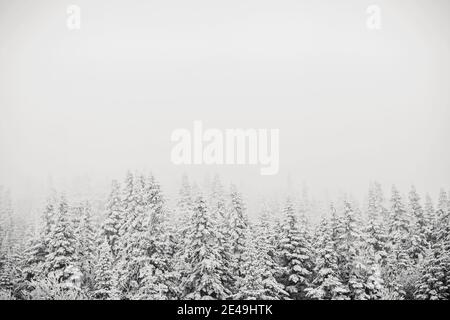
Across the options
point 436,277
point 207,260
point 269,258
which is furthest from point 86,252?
point 436,277

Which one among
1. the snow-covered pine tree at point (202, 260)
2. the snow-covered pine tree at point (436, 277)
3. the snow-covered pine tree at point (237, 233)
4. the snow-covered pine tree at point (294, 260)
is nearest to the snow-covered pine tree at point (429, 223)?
the snow-covered pine tree at point (436, 277)

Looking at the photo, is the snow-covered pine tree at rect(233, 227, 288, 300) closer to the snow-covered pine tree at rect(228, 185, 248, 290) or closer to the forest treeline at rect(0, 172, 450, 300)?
the forest treeline at rect(0, 172, 450, 300)

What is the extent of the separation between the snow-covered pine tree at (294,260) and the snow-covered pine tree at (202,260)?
18.6ft

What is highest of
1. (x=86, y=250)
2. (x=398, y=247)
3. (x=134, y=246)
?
(x=134, y=246)

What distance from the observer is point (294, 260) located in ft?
96.1

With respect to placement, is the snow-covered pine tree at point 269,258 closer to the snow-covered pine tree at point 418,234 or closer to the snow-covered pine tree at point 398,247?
the snow-covered pine tree at point 398,247

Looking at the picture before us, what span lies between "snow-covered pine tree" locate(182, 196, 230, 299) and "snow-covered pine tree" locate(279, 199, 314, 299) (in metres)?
5.68

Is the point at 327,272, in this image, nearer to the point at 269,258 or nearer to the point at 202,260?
the point at 269,258

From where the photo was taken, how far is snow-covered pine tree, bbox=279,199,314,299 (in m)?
29.2

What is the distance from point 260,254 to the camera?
1030 inches

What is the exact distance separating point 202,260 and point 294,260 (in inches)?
330

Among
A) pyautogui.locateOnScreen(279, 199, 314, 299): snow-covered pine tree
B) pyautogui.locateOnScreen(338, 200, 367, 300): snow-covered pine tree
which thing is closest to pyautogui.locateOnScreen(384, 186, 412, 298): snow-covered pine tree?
pyautogui.locateOnScreen(338, 200, 367, 300): snow-covered pine tree

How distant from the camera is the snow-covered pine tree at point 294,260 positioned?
2918 centimetres
